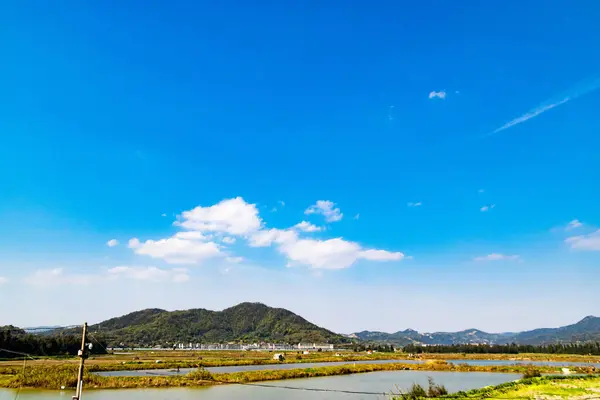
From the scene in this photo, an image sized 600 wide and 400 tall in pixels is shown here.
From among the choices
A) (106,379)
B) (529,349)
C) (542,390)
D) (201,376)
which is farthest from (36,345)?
(529,349)

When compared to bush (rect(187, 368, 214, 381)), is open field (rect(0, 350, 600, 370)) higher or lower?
lower

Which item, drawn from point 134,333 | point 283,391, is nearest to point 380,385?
point 283,391

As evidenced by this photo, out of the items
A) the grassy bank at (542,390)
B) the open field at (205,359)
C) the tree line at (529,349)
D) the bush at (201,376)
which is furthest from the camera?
the tree line at (529,349)

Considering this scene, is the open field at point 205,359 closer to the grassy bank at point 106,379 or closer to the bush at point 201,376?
the grassy bank at point 106,379

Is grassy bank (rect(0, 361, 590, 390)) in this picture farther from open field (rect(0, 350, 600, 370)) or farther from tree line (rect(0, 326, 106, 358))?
tree line (rect(0, 326, 106, 358))

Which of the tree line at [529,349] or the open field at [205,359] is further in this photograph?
the tree line at [529,349]

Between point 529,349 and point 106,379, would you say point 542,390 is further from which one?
point 529,349

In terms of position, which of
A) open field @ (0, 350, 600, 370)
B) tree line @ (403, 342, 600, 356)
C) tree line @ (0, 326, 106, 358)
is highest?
tree line @ (0, 326, 106, 358)

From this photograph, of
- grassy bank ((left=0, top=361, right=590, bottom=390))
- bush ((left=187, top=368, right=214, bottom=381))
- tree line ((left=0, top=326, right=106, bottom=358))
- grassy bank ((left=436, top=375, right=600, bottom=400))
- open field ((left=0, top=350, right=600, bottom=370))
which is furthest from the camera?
tree line ((left=0, top=326, right=106, bottom=358))

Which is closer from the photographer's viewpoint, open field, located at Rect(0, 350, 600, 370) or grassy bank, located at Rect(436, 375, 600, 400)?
grassy bank, located at Rect(436, 375, 600, 400)

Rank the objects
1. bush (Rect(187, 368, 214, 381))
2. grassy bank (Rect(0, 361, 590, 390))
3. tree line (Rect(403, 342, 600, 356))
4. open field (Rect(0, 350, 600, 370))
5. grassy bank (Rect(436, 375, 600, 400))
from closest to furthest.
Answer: grassy bank (Rect(436, 375, 600, 400)), grassy bank (Rect(0, 361, 590, 390)), bush (Rect(187, 368, 214, 381)), open field (Rect(0, 350, 600, 370)), tree line (Rect(403, 342, 600, 356))

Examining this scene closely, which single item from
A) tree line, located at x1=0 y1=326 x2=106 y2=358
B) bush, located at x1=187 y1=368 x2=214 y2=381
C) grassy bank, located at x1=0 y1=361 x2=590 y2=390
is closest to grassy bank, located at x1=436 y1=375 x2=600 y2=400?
grassy bank, located at x1=0 y1=361 x2=590 y2=390

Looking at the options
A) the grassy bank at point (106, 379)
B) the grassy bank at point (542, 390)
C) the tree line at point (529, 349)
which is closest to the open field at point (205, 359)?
the grassy bank at point (106, 379)

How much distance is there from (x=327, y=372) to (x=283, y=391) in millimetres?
17005
